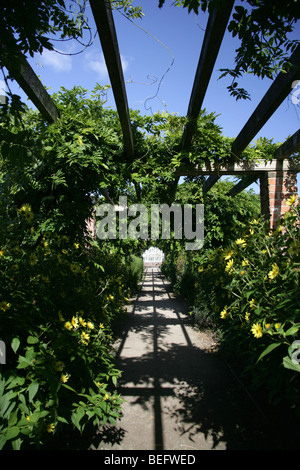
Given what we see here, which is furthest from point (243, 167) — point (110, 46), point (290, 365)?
point (290, 365)

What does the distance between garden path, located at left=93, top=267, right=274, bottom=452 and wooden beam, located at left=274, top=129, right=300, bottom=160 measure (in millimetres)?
2700

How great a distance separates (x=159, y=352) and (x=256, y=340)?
9.25ft

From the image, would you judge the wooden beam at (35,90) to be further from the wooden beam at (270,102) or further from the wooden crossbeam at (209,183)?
the wooden crossbeam at (209,183)

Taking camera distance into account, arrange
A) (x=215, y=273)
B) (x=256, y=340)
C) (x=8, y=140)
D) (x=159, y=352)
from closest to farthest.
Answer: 1. (x=8, y=140)
2. (x=256, y=340)
3. (x=215, y=273)
4. (x=159, y=352)

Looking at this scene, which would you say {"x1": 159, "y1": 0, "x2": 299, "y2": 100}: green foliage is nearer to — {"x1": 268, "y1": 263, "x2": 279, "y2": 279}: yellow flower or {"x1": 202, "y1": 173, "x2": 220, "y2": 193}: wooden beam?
{"x1": 268, "y1": 263, "x2": 279, "y2": 279}: yellow flower

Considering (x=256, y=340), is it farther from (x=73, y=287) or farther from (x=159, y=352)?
(x=159, y=352)

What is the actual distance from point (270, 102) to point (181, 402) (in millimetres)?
2959

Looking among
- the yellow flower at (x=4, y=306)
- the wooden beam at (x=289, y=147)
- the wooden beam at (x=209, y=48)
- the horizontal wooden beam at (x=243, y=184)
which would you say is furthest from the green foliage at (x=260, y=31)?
the horizontal wooden beam at (x=243, y=184)

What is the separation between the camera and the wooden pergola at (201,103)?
172cm

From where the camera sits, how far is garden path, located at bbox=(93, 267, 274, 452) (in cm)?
228

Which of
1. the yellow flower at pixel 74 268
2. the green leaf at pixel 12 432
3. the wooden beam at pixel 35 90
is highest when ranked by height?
the wooden beam at pixel 35 90

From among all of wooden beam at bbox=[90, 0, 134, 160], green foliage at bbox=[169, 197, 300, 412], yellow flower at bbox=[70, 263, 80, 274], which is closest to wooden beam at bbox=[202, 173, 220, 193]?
wooden beam at bbox=[90, 0, 134, 160]
